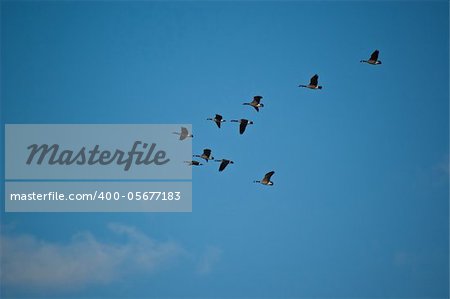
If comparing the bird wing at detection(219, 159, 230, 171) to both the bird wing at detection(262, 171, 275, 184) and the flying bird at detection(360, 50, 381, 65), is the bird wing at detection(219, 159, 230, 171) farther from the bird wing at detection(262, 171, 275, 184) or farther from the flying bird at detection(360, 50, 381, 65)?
the flying bird at detection(360, 50, 381, 65)

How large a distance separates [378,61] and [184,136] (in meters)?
11.2

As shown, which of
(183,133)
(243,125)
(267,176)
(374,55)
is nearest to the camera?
(374,55)

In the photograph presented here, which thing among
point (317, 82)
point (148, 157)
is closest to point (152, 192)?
point (148, 157)

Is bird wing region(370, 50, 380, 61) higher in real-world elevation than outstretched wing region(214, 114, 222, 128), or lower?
higher

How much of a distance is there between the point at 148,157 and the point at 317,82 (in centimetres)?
988

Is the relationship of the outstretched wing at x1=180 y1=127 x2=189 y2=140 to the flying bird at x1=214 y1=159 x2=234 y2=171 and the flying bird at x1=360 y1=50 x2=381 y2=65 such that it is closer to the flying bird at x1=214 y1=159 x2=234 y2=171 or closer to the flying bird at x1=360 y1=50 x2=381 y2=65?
the flying bird at x1=214 y1=159 x2=234 y2=171

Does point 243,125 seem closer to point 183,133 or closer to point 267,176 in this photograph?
point 267,176

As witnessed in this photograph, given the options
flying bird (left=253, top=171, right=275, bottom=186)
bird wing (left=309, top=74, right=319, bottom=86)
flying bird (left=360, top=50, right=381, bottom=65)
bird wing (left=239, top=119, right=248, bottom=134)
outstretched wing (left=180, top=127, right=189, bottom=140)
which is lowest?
flying bird (left=253, top=171, right=275, bottom=186)

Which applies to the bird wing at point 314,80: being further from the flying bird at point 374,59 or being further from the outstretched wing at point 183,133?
the outstretched wing at point 183,133

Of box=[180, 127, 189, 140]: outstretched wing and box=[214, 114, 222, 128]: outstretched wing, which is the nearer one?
box=[214, 114, 222, 128]: outstretched wing

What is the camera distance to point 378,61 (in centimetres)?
10994

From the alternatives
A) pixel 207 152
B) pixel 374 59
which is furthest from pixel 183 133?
pixel 374 59

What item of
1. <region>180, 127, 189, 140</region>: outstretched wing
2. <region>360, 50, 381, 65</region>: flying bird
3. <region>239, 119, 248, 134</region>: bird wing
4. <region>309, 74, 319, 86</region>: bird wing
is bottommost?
<region>239, 119, 248, 134</region>: bird wing

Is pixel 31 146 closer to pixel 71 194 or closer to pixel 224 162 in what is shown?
pixel 71 194
